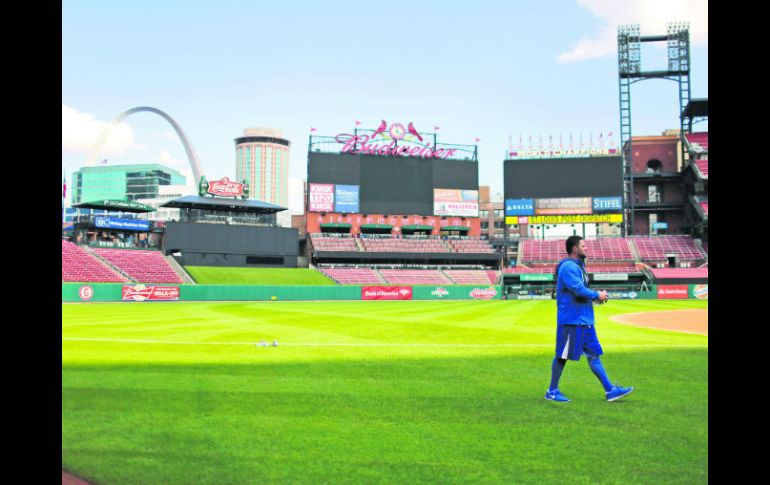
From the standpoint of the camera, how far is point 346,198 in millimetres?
70375

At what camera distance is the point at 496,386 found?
8.38m

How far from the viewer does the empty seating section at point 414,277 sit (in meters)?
60.4

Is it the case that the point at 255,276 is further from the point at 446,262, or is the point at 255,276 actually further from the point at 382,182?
the point at 446,262

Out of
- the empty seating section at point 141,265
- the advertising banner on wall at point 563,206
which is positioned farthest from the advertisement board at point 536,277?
the empty seating section at point 141,265

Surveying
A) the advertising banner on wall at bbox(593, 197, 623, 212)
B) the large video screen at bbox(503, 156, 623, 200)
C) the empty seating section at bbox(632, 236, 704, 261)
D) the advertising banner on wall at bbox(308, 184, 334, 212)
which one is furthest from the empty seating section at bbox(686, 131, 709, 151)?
the advertising banner on wall at bbox(308, 184, 334, 212)

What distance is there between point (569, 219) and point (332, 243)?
27.8 m

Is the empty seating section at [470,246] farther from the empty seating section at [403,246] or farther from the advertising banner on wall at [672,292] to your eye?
the advertising banner on wall at [672,292]

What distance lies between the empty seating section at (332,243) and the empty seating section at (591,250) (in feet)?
68.7

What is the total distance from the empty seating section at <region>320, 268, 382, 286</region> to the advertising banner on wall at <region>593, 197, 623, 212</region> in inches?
1055

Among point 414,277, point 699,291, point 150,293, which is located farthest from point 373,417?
point 414,277

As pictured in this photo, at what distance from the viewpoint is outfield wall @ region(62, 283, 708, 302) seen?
39.2 m
